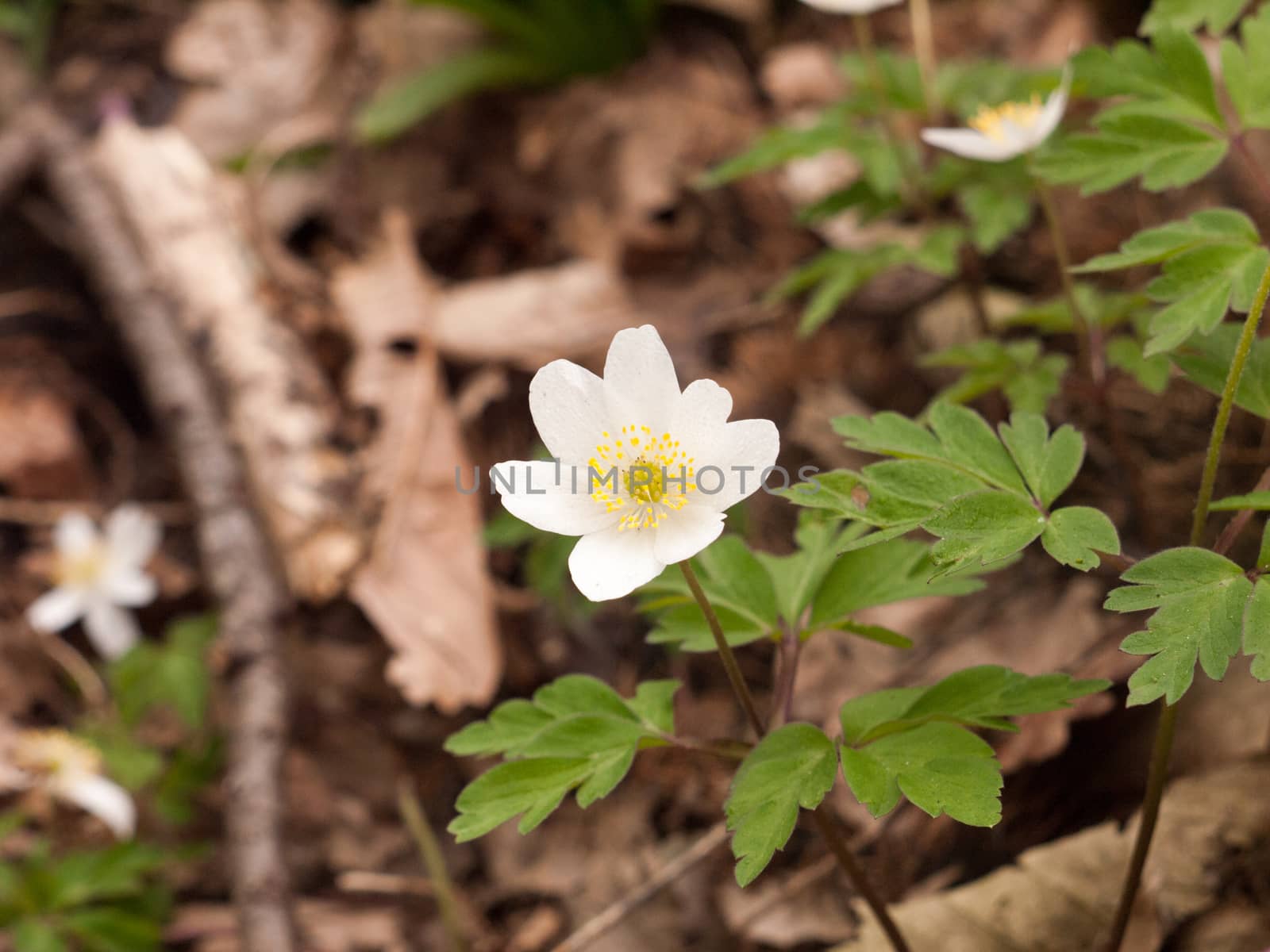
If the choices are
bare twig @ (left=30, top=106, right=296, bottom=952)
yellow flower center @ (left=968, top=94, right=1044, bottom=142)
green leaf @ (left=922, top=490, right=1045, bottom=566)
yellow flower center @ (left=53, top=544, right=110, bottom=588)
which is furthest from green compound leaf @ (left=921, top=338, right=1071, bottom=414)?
yellow flower center @ (left=53, top=544, right=110, bottom=588)

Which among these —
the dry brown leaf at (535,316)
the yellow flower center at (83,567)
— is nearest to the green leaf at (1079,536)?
the dry brown leaf at (535,316)

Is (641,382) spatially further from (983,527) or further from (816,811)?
(816,811)

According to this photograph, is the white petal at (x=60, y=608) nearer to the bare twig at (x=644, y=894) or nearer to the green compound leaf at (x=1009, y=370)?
the bare twig at (x=644, y=894)

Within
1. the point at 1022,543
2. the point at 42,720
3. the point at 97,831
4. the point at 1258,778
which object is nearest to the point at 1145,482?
the point at 1258,778

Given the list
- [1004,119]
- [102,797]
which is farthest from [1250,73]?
[102,797]

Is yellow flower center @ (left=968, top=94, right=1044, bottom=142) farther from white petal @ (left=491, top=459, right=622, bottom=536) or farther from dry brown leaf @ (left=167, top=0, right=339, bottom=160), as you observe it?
dry brown leaf @ (left=167, top=0, right=339, bottom=160)

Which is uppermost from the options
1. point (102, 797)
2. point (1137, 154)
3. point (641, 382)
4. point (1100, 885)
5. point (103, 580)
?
point (1137, 154)

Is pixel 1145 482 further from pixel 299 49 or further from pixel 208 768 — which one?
pixel 299 49
